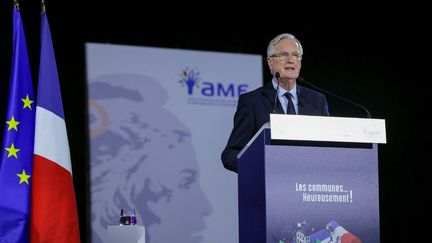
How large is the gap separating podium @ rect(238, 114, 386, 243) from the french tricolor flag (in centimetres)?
158

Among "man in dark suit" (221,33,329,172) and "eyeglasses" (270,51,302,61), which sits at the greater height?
"eyeglasses" (270,51,302,61)

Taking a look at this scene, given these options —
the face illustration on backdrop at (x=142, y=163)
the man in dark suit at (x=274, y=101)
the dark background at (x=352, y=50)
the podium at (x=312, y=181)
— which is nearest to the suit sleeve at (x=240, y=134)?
the man in dark suit at (x=274, y=101)

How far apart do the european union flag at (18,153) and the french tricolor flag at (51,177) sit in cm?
4

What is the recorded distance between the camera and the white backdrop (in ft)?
17.9

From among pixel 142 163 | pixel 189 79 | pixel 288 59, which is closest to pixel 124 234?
pixel 288 59

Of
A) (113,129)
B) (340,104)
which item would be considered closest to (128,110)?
(113,129)

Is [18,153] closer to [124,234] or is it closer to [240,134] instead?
[124,234]

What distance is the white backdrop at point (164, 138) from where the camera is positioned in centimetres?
545

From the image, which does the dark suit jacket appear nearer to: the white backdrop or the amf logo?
the white backdrop

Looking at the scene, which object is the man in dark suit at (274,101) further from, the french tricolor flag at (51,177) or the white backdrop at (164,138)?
the white backdrop at (164,138)

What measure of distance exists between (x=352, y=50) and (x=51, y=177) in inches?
135

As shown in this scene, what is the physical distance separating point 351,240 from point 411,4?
454 cm

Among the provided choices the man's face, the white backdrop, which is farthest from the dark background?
the man's face

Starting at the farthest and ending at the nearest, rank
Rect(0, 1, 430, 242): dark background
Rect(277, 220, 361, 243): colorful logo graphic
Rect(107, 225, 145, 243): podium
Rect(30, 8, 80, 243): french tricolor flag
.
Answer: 1. Rect(0, 1, 430, 242): dark background
2. Rect(30, 8, 80, 243): french tricolor flag
3. Rect(107, 225, 145, 243): podium
4. Rect(277, 220, 361, 243): colorful logo graphic
